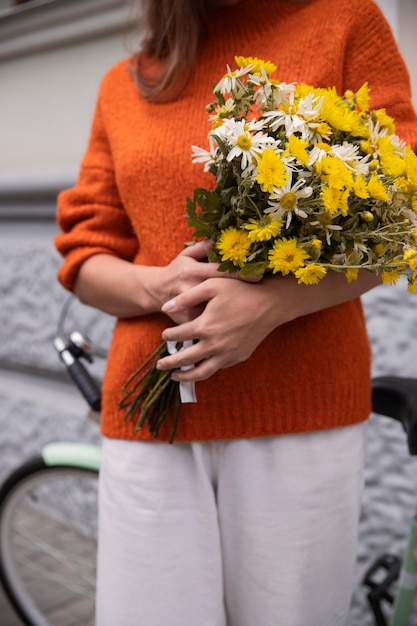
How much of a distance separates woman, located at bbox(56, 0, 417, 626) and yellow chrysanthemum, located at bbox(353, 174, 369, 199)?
0.20 meters

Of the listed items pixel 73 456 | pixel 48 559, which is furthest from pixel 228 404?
pixel 48 559

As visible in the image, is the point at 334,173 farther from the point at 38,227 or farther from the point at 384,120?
the point at 38,227

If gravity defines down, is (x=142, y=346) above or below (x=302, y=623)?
above

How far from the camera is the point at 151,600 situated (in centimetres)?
134

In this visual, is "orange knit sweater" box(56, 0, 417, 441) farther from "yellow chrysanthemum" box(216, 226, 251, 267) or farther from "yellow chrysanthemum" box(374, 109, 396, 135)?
"yellow chrysanthemum" box(216, 226, 251, 267)

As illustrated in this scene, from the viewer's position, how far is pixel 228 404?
4.18 feet

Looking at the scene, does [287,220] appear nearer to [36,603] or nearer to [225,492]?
[225,492]

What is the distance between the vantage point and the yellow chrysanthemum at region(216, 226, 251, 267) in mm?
1024

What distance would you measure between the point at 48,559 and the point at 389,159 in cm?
199

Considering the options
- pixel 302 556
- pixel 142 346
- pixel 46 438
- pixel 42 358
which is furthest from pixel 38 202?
pixel 302 556

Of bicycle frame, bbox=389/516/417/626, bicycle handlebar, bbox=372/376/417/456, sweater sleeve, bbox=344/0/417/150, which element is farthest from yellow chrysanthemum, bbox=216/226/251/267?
bicycle frame, bbox=389/516/417/626

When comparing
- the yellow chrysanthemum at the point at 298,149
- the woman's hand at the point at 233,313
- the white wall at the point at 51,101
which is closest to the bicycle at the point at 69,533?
the woman's hand at the point at 233,313

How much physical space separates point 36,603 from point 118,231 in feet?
4.86

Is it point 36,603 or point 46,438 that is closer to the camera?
point 36,603
